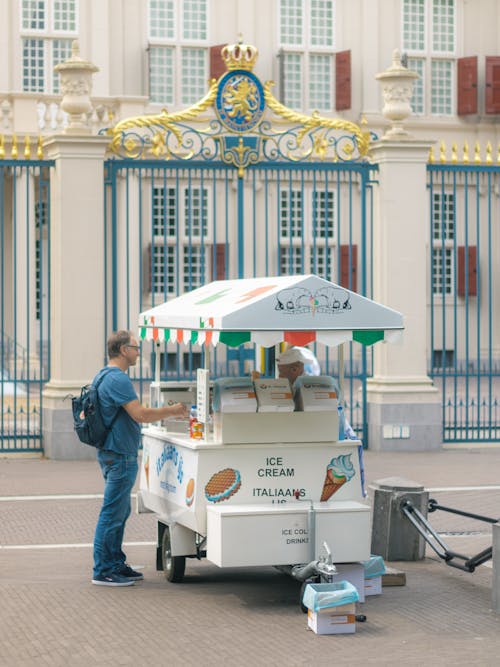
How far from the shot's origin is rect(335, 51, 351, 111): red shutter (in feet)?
109

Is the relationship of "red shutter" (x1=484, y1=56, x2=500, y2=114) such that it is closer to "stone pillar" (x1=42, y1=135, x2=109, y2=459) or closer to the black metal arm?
"stone pillar" (x1=42, y1=135, x2=109, y2=459)

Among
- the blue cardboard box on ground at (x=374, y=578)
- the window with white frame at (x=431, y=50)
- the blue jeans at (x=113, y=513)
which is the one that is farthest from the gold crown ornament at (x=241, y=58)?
the window with white frame at (x=431, y=50)

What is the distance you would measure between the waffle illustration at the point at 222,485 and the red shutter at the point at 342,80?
84.1ft

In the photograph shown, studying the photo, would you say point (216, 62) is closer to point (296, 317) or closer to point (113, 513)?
point (113, 513)

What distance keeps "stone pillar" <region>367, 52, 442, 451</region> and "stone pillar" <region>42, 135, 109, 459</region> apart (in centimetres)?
319

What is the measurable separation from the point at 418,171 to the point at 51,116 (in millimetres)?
12875

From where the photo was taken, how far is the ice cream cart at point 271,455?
831cm

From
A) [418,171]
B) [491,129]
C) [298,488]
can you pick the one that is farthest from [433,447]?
[491,129]

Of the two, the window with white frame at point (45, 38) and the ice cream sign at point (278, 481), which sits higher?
the window with white frame at point (45, 38)

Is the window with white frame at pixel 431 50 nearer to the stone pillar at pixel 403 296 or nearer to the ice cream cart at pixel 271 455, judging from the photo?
the stone pillar at pixel 403 296

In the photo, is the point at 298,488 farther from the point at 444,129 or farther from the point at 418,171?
the point at 444,129

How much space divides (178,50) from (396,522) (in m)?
24.4

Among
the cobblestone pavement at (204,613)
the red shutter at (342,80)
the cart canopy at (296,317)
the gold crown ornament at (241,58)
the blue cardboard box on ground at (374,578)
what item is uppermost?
the red shutter at (342,80)

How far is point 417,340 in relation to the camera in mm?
16188
